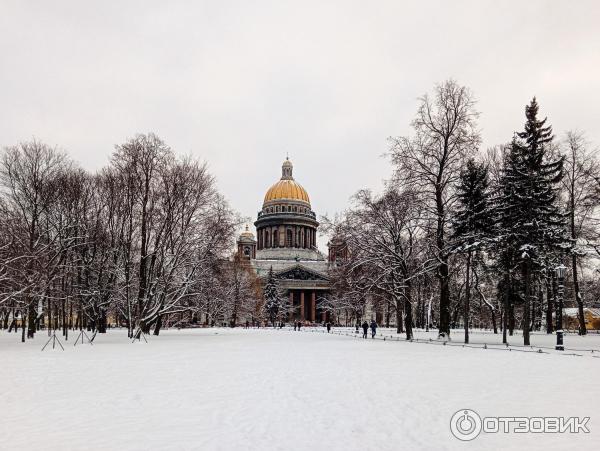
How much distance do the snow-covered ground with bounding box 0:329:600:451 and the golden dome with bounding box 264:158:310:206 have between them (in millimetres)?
117158

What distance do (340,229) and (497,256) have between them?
11.1 metres

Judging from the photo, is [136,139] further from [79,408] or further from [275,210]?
[275,210]

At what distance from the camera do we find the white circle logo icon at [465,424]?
8203 mm

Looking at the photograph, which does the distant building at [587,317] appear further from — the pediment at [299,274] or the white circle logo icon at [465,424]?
the pediment at [299,274]

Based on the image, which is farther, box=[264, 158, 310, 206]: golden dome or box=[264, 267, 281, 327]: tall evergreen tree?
box=[264, 158, 310, 206]: golden dome

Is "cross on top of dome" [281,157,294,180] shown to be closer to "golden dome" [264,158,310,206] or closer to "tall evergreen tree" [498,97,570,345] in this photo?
"golden dome" [264,158,310,206]

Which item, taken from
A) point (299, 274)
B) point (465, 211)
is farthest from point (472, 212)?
point (299, 274)

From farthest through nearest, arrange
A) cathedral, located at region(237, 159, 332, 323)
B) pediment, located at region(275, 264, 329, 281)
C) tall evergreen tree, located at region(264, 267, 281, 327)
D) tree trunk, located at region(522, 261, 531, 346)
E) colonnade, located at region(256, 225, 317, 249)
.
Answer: colonnade, located at region(256, 225, 317, 249), cathedral, located at region(237, 159, 332, 323), pediment, located at region(275, 264, 329, 281), tall evergreen tree, located at region(264, 267, 281, 327), tree trunk, located at region(522, 261, 531, 346)

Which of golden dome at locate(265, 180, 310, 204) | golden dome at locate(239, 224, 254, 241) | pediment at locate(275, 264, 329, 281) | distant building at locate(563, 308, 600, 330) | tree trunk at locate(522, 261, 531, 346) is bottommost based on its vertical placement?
distant building at locate(563, 308, 600, 330)

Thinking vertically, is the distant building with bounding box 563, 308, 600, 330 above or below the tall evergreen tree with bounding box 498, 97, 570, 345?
below

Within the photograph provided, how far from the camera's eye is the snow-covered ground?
7895 mm

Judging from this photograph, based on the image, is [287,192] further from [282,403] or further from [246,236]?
[282,403]

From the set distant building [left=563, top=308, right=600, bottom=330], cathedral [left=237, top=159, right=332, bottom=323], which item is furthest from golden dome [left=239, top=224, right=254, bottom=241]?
distant building [left=563, top=308, right=600, bottom=330]

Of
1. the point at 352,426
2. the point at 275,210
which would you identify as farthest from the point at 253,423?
the point at 275,210
